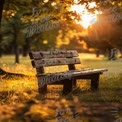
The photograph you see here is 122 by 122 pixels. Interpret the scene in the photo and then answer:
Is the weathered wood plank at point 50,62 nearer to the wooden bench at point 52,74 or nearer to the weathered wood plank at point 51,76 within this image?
the wooden bench at point 52,74

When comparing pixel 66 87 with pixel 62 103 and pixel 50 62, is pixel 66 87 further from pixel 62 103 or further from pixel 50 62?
pixel 62 103

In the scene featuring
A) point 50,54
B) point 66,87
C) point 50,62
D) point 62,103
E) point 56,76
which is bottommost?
point 62,103

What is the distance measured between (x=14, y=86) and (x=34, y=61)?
8.25ft

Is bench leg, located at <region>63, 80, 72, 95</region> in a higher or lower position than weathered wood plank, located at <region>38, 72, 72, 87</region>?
lower

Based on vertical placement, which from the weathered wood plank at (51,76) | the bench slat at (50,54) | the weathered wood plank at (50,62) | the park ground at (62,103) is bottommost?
the park ground at (62,103)

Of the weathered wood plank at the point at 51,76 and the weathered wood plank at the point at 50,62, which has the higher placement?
the weathered wood plank at the point at 50,62

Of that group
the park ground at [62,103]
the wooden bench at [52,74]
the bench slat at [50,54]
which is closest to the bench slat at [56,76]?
the wooden bench at [52,74]

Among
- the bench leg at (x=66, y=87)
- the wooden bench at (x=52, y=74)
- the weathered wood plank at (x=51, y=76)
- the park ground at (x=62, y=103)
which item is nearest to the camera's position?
the park ground at (x=62, y=103)

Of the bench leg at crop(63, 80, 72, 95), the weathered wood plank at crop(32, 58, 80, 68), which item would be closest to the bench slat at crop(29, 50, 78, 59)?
the weathered wood plank at crop(32, 58, 80, 68)

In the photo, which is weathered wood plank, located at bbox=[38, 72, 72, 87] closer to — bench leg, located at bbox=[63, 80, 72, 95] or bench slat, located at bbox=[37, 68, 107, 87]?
bench slat, located at bbox=[37, 68, 107, 87]

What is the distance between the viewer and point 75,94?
38.3 ft

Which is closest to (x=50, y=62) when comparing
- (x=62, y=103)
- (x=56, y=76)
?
(x=56, y=76)

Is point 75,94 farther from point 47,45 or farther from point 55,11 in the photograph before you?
point 47,45

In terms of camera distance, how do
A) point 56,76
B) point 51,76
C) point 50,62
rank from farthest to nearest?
point 50,62 → point 56,76 → point 51,76
